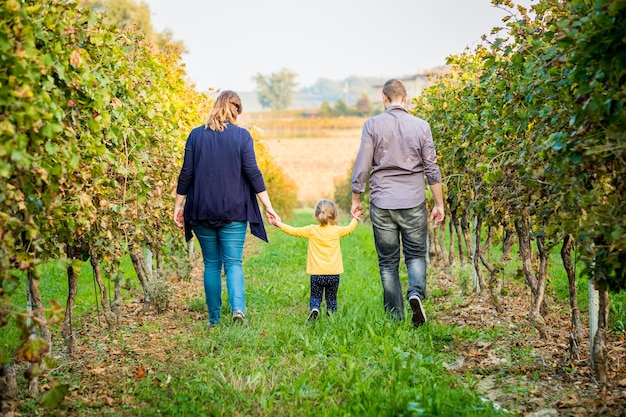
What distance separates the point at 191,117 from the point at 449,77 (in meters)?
3.54

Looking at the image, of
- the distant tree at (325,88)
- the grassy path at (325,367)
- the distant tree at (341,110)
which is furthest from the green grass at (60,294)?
the distant tree at (325,88)

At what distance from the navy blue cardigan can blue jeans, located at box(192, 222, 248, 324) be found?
0.14 meters

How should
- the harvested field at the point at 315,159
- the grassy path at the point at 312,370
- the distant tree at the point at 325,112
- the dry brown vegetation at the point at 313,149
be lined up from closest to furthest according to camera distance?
the grassy path at the point at 312,370, the harvested field at the point at 315,159, the dry brown vegetation at the point at 313,149, the distant tree at the point at 325,112

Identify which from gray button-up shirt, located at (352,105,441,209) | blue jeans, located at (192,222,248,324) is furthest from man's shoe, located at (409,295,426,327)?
blue jeans, located at (192,222,248,324)

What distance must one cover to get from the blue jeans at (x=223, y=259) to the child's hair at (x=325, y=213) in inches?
28.0

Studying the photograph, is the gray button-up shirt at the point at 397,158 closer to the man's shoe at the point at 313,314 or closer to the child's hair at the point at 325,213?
the child's hair at the point at 325,213

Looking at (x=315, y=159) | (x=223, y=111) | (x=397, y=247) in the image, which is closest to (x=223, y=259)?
(x=223, y=111)

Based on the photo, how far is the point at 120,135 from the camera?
207 inches

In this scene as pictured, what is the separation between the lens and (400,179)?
5.89 m

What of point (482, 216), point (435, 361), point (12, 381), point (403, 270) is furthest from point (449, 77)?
point (12, 381)

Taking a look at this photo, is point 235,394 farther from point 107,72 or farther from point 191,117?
point 191,117

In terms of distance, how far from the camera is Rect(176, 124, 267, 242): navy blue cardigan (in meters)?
5.99

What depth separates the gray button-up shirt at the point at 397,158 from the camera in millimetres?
5883

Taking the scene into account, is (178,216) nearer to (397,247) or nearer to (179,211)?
(179,211)
